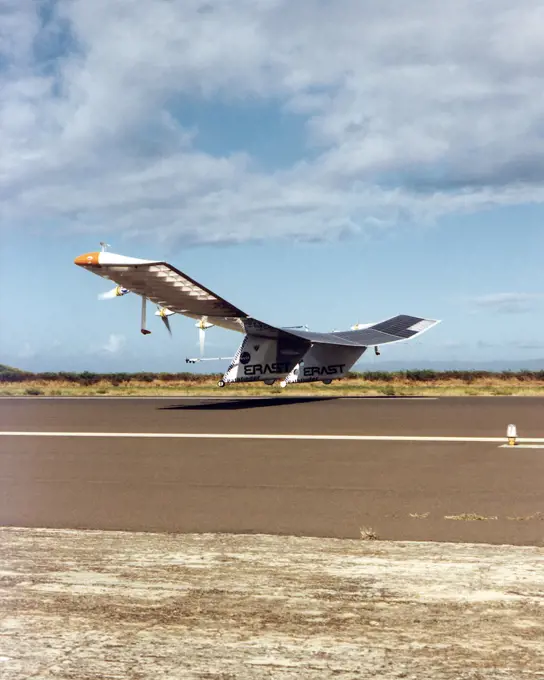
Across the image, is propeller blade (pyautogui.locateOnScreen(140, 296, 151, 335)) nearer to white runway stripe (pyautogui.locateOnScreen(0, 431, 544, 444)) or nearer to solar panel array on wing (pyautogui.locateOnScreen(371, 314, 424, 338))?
white runway stripe (pyautogui.locateOnScreen(0, 431, 544, 444))

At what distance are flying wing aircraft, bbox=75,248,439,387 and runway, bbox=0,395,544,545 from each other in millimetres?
5791

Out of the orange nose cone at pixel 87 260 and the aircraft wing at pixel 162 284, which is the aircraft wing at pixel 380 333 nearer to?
the aircraft wing at pixel 162 284

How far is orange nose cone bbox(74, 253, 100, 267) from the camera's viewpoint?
24875mm

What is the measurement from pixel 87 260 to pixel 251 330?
9.74 meters

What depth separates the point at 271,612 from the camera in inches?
171

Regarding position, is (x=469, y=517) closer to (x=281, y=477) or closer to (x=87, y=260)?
(x=281, y=477)

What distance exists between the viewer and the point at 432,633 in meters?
3.96

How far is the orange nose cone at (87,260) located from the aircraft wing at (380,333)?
1236 cm

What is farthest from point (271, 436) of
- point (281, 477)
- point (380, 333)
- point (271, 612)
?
point (380, 333)

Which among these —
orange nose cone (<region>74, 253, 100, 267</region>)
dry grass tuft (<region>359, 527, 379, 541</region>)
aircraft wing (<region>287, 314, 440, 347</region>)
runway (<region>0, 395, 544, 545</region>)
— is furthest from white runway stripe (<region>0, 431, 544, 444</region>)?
aircraft wing (<region>287, 314, 440, 347</region>)

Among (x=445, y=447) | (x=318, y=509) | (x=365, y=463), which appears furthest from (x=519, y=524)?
(x=445, y=447)

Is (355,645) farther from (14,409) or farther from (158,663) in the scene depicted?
(14,409)

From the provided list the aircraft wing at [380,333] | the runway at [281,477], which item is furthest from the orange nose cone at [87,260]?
the aircraft wing at [380,333]

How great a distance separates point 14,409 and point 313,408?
39.7 ft
